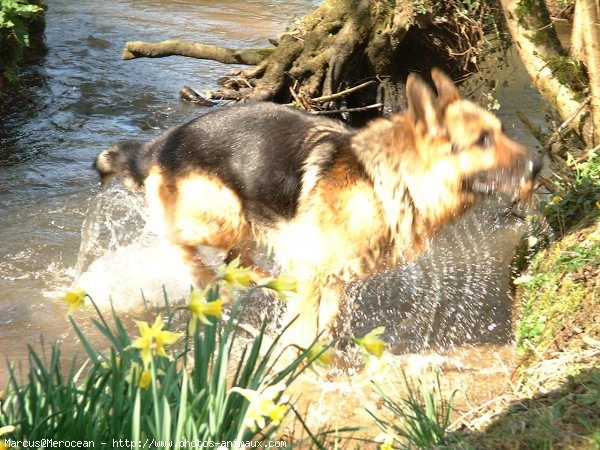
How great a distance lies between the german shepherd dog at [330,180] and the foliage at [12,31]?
298cm

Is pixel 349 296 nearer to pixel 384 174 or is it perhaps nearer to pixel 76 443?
pixel 384 174

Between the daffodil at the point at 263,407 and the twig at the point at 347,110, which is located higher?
the daffodil at the point at 263,407

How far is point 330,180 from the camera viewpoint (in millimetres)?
5016

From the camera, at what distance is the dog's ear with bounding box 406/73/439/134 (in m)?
4.69

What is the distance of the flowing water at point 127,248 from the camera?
5.43m

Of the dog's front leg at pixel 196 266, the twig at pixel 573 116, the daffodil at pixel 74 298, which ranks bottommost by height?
the dog's front leg at pixel 196 266

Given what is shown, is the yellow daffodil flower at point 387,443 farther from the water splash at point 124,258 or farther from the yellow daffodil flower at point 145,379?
the water splash at point 124,258

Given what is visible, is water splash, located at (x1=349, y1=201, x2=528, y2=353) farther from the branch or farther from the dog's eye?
the branch

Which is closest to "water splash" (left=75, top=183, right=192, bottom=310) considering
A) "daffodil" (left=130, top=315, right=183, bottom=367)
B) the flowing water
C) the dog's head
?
the flowing water

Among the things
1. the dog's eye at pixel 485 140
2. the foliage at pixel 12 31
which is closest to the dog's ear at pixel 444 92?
the dog's eye at pixel 485 140

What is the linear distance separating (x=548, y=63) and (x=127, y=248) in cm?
374

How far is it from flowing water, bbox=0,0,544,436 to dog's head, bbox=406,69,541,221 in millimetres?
908

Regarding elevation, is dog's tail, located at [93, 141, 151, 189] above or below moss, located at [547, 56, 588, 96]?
below

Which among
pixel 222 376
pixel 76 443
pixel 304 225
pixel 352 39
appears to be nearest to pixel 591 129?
pixel 304 225
